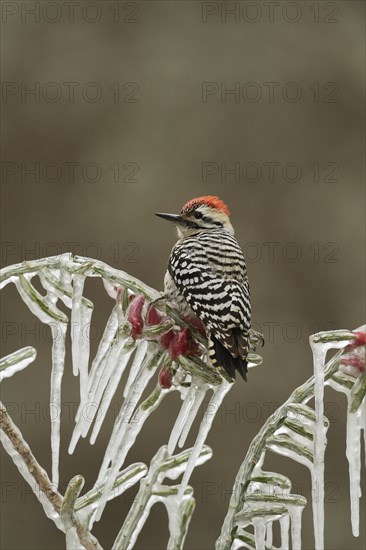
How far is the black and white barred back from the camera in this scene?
4.37 feet

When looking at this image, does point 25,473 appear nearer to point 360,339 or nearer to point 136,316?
point 136,316

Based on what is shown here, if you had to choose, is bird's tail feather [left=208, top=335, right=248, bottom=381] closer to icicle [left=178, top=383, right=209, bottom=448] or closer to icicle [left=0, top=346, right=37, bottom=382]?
icicle [left=178, top=383, right=209, bottom=448]

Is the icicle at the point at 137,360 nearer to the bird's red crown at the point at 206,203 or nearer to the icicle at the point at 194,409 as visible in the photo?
the icicle at the point at 194,409

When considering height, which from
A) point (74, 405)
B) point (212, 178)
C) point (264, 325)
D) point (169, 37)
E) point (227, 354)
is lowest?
point (74, 405)

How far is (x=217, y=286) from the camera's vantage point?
1.58m

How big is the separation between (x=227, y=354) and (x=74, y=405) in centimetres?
245

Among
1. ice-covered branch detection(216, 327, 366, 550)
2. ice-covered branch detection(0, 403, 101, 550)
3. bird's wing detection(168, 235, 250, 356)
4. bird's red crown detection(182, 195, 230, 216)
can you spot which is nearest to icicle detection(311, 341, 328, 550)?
ice-covered branch detection(216, 327, 366, 550)

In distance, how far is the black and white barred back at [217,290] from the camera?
1.33 meters

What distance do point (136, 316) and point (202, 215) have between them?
1041 mm

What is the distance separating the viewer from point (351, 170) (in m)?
A: 4.01

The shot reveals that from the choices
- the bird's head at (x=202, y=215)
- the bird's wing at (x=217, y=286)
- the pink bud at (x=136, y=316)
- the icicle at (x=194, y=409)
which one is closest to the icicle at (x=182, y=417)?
the icicle at (x=194, y=409)

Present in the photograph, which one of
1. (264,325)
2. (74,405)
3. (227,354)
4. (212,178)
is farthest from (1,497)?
(227,354)

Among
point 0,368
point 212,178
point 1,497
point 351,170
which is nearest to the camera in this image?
point 0,368

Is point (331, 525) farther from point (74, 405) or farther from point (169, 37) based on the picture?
point (169, 37)
